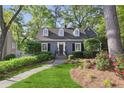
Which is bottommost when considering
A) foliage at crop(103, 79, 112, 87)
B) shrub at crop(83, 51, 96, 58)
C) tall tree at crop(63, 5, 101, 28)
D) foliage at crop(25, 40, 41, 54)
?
foliage at crop(103, 79, 112, 87)

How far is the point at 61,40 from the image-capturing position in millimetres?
38062

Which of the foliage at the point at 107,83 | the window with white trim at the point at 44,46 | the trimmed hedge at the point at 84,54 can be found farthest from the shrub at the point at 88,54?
the foliage at the point at 107,83

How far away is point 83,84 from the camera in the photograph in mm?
11719

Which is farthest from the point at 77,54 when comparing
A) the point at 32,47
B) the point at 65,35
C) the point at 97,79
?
the point at 97,79

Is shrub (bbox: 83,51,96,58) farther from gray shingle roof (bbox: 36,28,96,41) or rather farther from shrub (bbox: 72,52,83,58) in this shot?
gray shingle roof (bbox: 36,28,96,41)

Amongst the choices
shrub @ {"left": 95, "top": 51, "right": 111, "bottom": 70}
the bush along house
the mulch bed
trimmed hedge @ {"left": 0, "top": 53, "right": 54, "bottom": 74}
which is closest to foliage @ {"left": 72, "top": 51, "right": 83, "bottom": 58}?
trimmed hedge @ {"left": 0, "top": 53, "right": 54, "bottom": 74}

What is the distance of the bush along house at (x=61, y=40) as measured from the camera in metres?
37.7

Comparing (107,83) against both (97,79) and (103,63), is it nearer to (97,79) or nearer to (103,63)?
(97,79)

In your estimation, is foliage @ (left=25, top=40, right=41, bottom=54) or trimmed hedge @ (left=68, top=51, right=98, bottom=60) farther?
foliage @ (left=25, top=40, right=41, bottom=54)

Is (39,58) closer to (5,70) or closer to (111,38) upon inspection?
(5,70)

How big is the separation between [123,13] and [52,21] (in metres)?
23.2

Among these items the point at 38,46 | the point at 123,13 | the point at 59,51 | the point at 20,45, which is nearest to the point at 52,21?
the point at 20,45

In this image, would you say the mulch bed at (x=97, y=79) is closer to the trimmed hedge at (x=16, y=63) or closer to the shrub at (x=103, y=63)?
the shrub at (x=103, y=63)

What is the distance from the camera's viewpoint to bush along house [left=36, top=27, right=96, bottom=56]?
124ft
